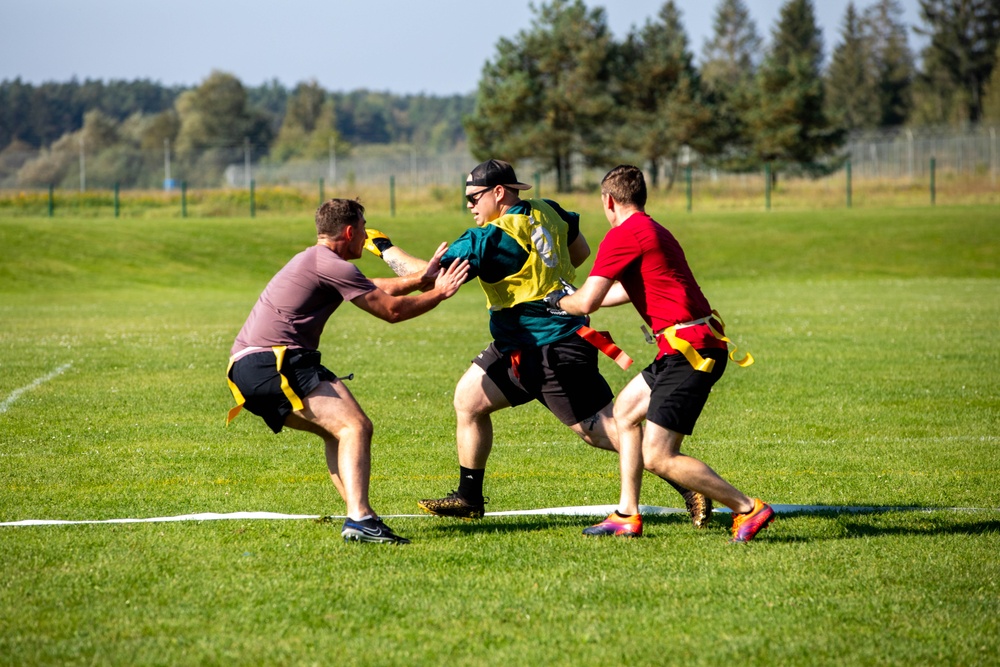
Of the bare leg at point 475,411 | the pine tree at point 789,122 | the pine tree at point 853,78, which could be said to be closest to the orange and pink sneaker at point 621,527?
the bare leg at point 475,411

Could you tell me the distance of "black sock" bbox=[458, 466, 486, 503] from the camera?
23.6 feet

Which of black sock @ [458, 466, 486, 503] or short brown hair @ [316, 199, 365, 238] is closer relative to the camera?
short brown hair @ [316, 199, 365, 238]

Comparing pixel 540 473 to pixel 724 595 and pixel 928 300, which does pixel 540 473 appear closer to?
pixel 724 595

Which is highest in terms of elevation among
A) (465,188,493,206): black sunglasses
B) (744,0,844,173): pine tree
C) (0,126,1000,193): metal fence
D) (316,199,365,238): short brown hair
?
(744,0,844,173): pine tree

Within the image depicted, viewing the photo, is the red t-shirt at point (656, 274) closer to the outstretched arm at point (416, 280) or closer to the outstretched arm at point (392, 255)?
the outstretched arm at point (416, 280)

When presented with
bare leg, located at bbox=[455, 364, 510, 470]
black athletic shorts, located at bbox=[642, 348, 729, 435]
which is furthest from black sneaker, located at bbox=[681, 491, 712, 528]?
bare leg, located at bbox=[455, 364, 510, 470]

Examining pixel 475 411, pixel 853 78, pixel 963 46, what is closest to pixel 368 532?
pixel 475 411

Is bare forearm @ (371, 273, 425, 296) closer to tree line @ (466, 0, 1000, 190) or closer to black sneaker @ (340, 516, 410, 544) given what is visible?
black sneaker @ (340, 516, 410, 544)

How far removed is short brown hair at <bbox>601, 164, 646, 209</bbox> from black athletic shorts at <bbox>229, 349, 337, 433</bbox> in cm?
193

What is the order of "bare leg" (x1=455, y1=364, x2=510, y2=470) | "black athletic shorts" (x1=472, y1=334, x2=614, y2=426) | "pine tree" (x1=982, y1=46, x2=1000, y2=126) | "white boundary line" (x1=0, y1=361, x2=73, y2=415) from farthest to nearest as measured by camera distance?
"pine tree" (x1=982, y1=46, x2=1000, y2=126)
"white boundary line" (x1=0, y1=361, x2=73, y2=415)
"bare leg" (x1=455, y1=364, x2=510, y2=470)
"black athletic shorts" (x1=472, y1=334, x2=614, y2=426)

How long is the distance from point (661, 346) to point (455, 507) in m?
1.75

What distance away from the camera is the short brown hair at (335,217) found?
6.60 m

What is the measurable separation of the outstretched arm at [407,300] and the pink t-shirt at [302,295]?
7cm

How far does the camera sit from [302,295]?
6.57 meters
